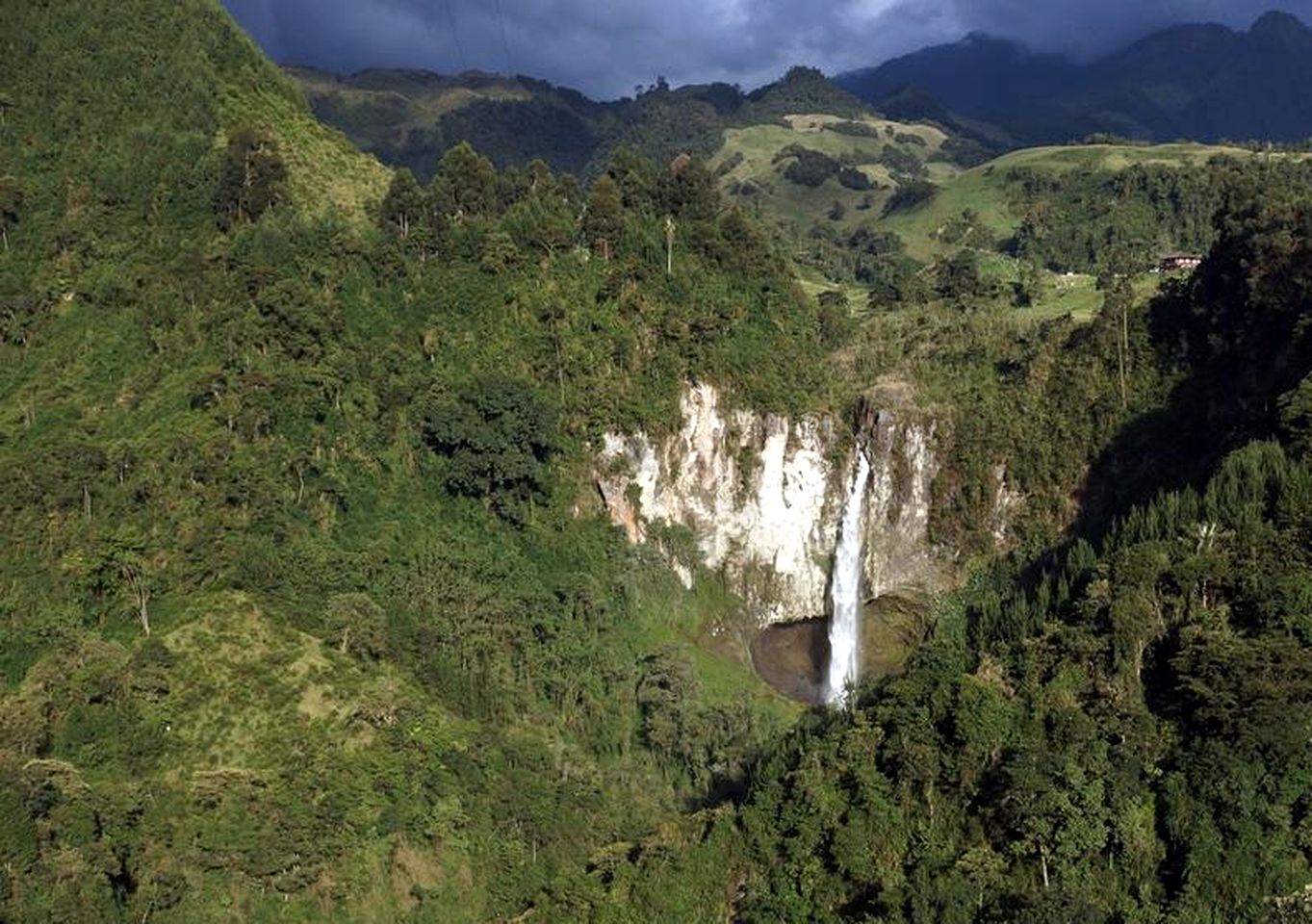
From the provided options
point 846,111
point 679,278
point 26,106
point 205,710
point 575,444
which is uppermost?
point 846,111

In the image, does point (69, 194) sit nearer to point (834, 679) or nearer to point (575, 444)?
point (575, 444)

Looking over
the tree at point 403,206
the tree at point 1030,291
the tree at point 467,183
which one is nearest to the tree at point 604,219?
the tree at point 467,183

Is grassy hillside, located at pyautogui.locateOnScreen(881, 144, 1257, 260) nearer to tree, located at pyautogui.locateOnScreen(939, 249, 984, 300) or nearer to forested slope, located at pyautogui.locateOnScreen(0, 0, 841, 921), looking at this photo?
tree, located at pyautogui.locateOnScreen(939, 249, 984, 300)

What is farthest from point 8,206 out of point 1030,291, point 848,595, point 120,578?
point 1030,291

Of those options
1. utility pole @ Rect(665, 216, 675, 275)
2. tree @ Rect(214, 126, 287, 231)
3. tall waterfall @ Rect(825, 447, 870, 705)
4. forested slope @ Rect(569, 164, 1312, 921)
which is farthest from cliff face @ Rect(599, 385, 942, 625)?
tree @ Rect(214, 126, 287, 231)

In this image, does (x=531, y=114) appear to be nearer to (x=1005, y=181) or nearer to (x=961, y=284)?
(x=1005, y=181)

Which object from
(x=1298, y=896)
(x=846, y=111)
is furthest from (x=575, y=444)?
(x=846, y=111)
